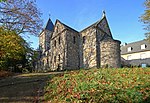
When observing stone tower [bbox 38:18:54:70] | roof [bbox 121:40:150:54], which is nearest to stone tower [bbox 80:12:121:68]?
stone tower [bbox 38:18:54:70]

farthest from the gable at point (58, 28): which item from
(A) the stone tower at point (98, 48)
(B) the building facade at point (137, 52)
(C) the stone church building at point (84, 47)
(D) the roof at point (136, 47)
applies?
(D) the roof at point (136, 47)

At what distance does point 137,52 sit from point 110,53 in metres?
25.6

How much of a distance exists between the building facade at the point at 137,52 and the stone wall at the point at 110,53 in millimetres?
19119

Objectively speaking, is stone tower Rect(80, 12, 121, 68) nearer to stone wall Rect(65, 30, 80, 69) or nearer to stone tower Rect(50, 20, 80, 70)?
stone wall Rect(65, 30, 80, 69)

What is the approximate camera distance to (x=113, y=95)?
32.3 feet

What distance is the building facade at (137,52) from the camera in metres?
52.3

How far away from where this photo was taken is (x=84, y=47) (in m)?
37.6

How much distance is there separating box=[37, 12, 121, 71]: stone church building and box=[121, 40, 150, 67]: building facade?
1604cm

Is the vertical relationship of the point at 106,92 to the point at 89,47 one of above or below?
below

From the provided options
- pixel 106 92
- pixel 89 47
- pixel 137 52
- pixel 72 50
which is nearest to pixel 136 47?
pixel 137 52

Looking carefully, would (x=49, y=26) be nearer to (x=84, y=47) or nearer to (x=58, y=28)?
(x=58, y=28)

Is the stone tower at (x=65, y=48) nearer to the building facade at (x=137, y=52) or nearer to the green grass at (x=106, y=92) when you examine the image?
the building facade at (x=137, y=52)

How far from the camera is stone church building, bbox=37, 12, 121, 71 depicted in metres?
34.8

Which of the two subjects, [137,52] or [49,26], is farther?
[137,52]
